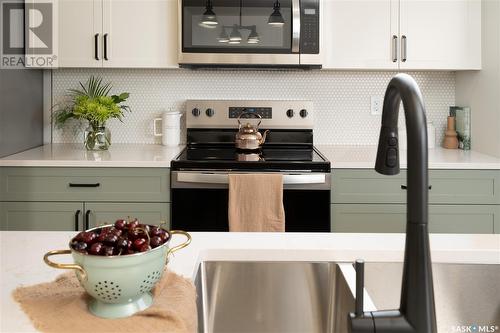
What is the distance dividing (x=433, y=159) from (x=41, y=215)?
2.05m

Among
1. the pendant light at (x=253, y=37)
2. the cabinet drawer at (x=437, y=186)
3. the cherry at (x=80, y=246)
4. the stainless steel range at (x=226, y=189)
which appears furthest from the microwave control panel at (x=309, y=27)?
the cherry at (x=80, y=246)

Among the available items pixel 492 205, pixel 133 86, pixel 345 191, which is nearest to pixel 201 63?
pixel 133 86

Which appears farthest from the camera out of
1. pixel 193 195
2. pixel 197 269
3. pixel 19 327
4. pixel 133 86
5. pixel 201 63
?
pixel 133 86

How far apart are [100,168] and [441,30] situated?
6.61ft

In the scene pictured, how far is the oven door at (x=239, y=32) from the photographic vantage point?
282 cm

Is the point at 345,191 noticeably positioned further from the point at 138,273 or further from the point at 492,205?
the point at 138,273

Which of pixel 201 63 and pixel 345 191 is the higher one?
pixel 201 63

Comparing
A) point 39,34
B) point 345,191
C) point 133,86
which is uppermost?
point 39,34

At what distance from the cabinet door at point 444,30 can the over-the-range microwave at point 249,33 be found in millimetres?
521

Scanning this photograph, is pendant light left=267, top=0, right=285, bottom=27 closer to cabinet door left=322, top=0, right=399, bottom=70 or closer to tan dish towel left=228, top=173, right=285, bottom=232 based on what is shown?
cabinet door left=322, top=0, right=399, bottom=70

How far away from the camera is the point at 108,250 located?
88cm

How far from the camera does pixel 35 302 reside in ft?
3.10

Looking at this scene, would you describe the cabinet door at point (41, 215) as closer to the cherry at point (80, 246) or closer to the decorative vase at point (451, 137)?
the cherry at point (80, 246)

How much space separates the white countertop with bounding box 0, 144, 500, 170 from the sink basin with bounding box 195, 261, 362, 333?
1.38 meters
